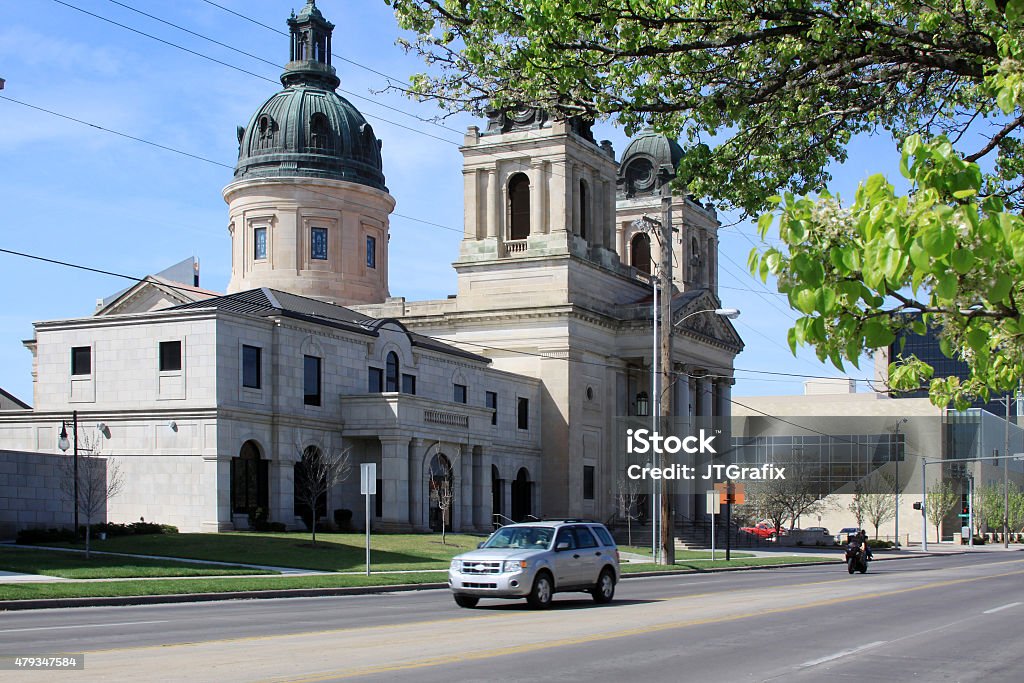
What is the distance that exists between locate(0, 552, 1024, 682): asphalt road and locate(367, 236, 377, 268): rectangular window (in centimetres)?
5109

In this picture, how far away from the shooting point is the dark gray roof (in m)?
52.3

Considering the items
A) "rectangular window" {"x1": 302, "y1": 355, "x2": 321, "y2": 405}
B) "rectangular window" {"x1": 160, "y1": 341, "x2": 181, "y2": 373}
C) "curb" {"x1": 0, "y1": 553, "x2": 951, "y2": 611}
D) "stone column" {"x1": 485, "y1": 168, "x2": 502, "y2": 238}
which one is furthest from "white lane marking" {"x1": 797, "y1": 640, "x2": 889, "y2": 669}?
"stone column" {"x1": 485, "y1": 168, "x2": 502, "y2": 238}

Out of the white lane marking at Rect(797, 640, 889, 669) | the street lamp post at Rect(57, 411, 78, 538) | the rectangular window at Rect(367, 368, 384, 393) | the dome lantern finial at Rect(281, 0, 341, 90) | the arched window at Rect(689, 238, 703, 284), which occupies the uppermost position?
the dome lantern finial at Rect(281, 0, 341, 90)

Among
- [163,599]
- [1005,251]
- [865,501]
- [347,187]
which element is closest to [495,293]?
[347,187]

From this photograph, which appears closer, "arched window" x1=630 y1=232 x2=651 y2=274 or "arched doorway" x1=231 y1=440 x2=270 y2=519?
"arched doorway" x1=231 y1=440 x2=270 y2=519

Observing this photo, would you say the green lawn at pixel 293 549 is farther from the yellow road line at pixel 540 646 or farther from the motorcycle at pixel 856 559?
the yellow road line at pixel 540 646

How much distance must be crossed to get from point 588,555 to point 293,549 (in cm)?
1897

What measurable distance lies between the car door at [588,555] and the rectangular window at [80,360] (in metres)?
31.2

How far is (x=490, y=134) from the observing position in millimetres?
74438

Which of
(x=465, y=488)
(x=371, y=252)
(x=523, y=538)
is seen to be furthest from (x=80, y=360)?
(x=523, y=538)

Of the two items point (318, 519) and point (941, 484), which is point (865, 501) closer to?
point (941, 484)

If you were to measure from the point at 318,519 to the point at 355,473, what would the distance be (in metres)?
3.59

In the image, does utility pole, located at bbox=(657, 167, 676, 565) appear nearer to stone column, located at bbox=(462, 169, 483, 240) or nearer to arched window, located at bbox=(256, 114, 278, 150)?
stone column, located at bbox=(462, 169, 483, 240)

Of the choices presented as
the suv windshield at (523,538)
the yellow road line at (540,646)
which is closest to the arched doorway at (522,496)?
the yellow road line at (540,646)
